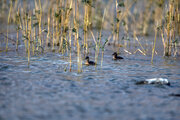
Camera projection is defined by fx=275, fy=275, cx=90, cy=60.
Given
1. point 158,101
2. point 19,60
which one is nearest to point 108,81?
point 158,101

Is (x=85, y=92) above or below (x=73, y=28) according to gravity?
below

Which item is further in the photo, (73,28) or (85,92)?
(73,28)

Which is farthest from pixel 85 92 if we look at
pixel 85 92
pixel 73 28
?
pixel 73 28

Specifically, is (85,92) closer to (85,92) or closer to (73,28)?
(85,92)

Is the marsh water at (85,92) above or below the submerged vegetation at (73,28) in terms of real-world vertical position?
below

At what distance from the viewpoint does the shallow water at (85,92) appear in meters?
3.03

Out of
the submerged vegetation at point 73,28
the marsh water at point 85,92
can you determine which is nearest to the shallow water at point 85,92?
the marsh water at point 85,92

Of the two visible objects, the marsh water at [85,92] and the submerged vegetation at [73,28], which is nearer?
the marsh water at [85,92]

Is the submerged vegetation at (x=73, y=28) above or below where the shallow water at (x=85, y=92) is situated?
Answer: above

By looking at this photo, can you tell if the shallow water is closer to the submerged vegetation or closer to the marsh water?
the marsh water

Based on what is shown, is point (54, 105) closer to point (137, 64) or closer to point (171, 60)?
point (137, 64)

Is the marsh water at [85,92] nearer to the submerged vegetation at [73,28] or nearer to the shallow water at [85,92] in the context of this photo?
the shallow water at [85,92]

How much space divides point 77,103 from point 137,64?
3057 mm

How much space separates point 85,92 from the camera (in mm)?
3820
